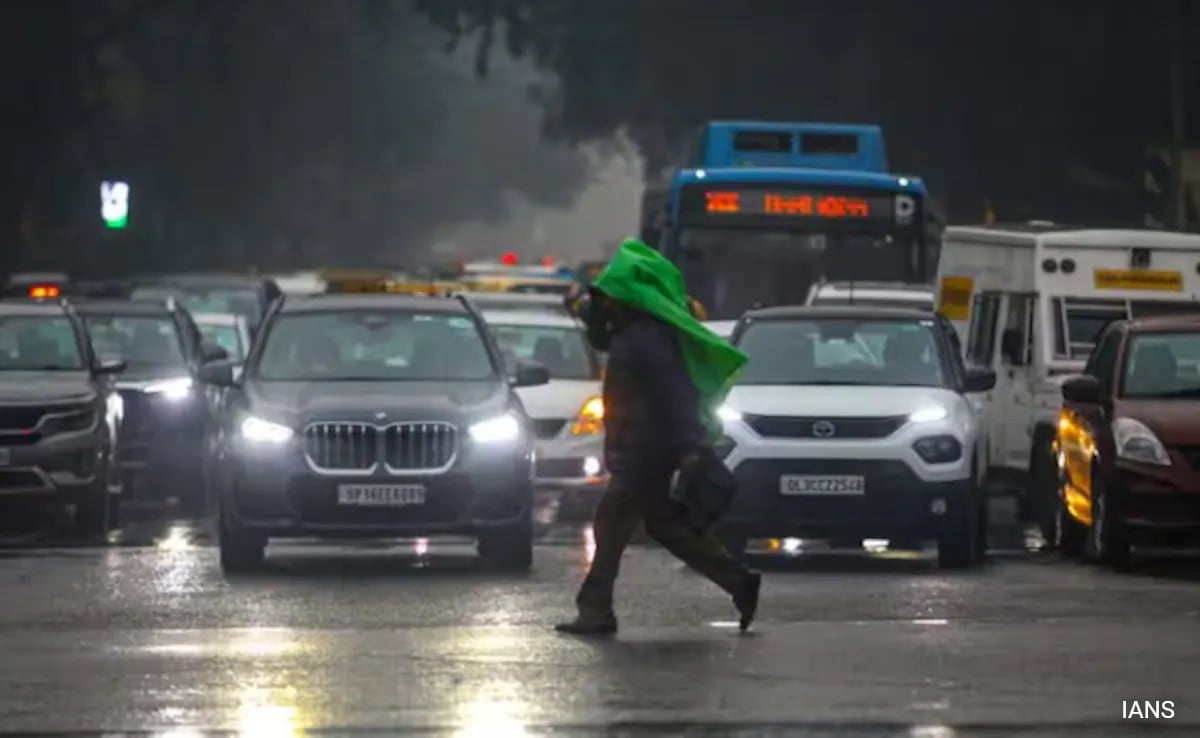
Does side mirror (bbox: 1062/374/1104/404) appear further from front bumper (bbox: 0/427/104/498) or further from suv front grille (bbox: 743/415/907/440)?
front bumper (bbox: 0/427/104/498)

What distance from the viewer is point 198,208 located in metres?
94.6

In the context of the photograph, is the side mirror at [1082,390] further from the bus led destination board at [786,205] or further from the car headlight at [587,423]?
the bus led destination board at [786,205]

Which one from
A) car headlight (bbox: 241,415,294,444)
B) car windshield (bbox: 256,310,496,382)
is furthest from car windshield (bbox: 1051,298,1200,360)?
car headlight (bbox: 241,415,294,444)

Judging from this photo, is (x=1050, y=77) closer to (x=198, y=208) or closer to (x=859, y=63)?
(x=859, y=63)

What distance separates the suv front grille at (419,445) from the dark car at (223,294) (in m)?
20.5

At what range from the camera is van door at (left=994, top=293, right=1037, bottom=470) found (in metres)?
24.8

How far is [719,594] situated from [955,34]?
3318cm

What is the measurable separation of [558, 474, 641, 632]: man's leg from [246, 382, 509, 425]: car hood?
4.38 m

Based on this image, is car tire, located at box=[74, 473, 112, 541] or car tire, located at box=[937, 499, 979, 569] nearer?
car tire, located at box=[937, 499, 979, 569]

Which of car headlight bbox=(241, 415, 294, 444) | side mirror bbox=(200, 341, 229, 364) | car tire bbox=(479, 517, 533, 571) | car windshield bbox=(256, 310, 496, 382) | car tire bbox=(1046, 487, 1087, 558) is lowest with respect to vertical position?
car tire bbox=(1046, 487, 1087, 558)

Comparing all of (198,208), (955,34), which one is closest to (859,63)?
(955,34)

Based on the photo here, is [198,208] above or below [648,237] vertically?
below

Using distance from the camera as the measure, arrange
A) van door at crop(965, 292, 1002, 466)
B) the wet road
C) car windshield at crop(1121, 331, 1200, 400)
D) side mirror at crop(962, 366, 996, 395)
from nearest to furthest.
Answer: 1. the wet road
2. car windshield at crop(1121, 331, 1200, 400)
3. side mirror at crop(962, 366, 996, 395)
4. van door at crop(965, 292, 1002, 466)

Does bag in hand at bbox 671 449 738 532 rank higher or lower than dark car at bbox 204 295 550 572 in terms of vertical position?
higher
